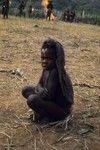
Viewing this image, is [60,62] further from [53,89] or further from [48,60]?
[53,89]

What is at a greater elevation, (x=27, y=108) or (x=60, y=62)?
(x=60, y=62)

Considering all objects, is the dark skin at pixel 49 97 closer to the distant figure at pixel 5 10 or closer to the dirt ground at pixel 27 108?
the dirt ground at pixel 27 108

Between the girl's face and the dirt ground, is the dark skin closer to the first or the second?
the girl's face

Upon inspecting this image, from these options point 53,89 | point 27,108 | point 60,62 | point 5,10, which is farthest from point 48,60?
point 5,10

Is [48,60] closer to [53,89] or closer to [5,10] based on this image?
[53,89]

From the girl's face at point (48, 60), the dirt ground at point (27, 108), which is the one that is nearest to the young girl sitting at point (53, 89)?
the girl's face at point (48, 60)

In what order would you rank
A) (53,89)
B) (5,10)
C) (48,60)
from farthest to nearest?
(5,10) < (48,60) < (53,89)

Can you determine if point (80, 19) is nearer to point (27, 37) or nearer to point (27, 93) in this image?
point (27, 37)

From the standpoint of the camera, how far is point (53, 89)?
6105 mm

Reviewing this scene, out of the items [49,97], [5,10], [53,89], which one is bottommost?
[5,10]

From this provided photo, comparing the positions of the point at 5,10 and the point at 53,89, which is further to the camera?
the point at 5,10

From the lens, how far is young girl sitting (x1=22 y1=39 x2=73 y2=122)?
20.2 feet

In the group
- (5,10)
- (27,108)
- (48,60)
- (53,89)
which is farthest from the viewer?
(5,10)

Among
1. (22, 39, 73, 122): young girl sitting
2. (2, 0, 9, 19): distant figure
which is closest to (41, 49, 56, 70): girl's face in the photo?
(22, 39, 73, 122): young girl sitting
